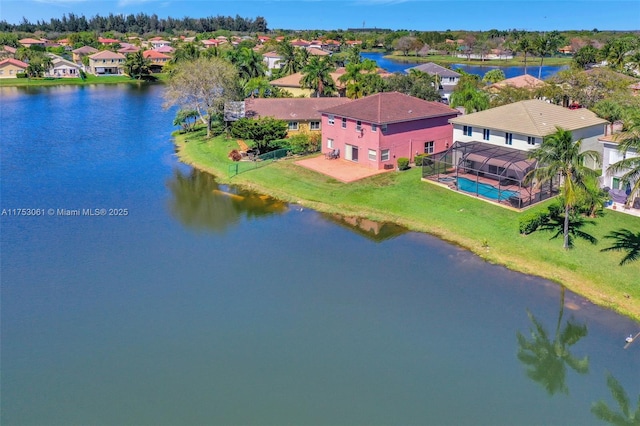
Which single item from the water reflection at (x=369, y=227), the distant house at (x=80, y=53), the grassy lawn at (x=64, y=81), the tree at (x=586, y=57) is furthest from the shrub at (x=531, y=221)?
the distant house at (x=80, y=53)

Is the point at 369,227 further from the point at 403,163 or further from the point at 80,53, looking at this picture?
the point at 80,53

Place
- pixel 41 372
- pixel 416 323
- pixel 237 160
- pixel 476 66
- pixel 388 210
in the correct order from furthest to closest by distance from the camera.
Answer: pixel 476 66
pixel 237 160
pixel 388 210
pixel 416 323
pixel 41 372

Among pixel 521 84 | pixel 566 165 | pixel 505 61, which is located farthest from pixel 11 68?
pixel 505 61

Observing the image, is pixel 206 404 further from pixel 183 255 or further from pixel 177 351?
pixel 183 255

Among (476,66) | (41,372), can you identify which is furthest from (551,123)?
(476,66)

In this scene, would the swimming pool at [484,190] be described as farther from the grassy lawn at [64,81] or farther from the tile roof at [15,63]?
the tile roof at [15,63]

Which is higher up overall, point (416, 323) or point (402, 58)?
point (402, 58)
